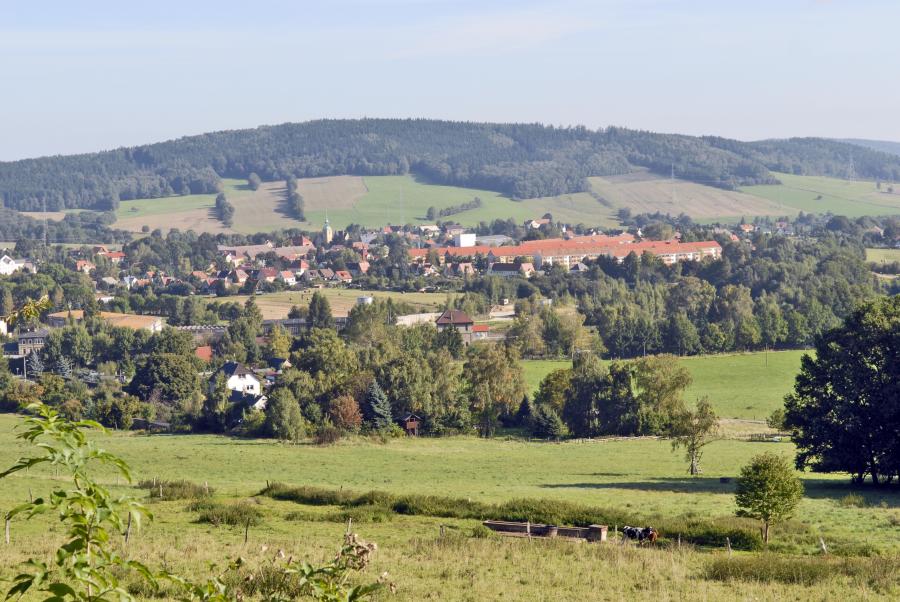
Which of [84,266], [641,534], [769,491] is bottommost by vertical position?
[84,266]

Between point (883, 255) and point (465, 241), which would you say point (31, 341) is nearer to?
point (465, 241)

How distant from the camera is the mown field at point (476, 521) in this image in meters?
19.4

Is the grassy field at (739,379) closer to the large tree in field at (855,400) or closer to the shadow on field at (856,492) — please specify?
the large tree in field at (855,400)

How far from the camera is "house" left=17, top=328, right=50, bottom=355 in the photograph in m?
94.7

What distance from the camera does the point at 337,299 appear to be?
122812 mm

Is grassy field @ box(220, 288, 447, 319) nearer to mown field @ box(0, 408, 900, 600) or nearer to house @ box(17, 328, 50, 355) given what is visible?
house @ box(17, 328, 50, 355)

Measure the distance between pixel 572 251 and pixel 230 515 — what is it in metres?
142

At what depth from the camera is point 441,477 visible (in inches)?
1671

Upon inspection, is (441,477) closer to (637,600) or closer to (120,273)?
(637,600)

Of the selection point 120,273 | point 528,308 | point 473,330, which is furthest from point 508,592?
point 120,273

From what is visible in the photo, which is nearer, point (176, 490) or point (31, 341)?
point (176, 490)

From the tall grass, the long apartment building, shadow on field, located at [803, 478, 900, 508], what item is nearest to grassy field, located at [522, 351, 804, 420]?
shadow on field, located at [803, 478, 900, 508]

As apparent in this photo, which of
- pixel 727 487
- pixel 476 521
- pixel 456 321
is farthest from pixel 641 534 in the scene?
pixel 456 321

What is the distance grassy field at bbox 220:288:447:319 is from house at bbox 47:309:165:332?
40.5 feet
